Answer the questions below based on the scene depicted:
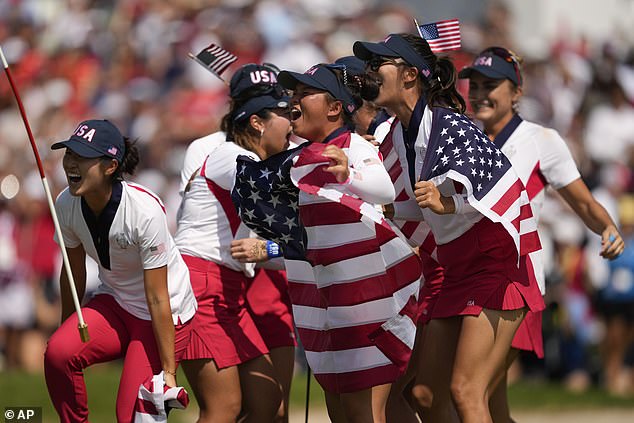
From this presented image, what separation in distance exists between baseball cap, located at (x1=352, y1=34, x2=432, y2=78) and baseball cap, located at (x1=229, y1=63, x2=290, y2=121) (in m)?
0.88

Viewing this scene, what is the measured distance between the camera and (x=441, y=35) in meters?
6.30

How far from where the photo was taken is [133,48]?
16.6 m

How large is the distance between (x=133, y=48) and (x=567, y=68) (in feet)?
18.4

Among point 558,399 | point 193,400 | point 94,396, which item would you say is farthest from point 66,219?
point 558,399

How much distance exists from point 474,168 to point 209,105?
30.2 feet

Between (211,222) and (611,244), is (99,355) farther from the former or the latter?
(611,244)

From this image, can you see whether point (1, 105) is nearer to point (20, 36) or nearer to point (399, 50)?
point (20, 36)

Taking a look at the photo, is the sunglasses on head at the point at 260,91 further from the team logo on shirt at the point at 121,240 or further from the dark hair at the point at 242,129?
the team logo on shirt at the point at 121,240

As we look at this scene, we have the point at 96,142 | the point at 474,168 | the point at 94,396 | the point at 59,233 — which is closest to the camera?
the point at 474,168

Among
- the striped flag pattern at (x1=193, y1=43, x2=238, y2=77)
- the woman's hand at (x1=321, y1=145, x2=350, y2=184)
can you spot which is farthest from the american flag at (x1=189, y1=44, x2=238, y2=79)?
the woman's hand at (x1=321, y1=145, x2=350, y2=184)

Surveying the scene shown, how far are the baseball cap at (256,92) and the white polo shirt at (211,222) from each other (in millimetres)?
217

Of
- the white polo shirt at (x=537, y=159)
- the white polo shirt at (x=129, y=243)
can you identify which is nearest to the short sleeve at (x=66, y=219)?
the white polo shirt at (x=129, y=243)

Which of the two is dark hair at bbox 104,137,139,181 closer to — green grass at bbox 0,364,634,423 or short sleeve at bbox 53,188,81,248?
short sleeve at bbox 53,188,81,248

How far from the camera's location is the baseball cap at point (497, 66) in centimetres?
740
